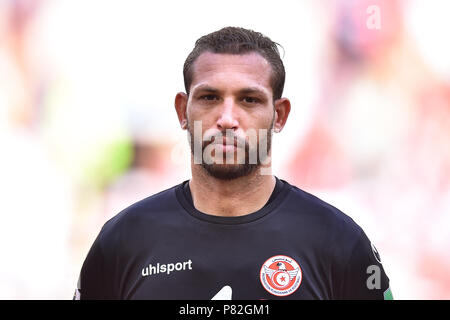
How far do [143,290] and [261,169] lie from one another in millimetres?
1155

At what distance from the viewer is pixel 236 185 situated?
4230 mm

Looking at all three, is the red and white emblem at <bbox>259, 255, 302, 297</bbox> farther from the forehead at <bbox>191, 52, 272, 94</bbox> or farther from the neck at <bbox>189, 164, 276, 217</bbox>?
the forehead at <bbox>191, 52, 272, 94</bbox>

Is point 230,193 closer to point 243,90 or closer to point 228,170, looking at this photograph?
point 228,170

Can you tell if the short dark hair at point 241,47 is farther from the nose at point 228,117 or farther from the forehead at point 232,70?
the nose at point 228,117

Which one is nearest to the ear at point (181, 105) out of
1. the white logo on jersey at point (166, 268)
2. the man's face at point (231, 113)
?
the man's face at point (231, 113)

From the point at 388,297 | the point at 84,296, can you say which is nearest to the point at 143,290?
the point at 84,296

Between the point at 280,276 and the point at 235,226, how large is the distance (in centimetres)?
46

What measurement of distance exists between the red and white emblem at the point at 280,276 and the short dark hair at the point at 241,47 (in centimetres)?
117

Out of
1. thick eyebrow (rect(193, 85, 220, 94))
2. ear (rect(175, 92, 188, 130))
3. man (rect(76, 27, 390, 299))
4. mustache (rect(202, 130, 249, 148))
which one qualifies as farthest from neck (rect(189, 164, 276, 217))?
thick eyebrow (rect(193, 85, 220, 94))

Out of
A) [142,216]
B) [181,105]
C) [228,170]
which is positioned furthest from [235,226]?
[181,105]

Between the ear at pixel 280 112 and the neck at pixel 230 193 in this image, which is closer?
the neck at pixel 230 193

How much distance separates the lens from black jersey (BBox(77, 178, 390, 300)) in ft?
13.1

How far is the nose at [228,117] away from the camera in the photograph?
398cm
